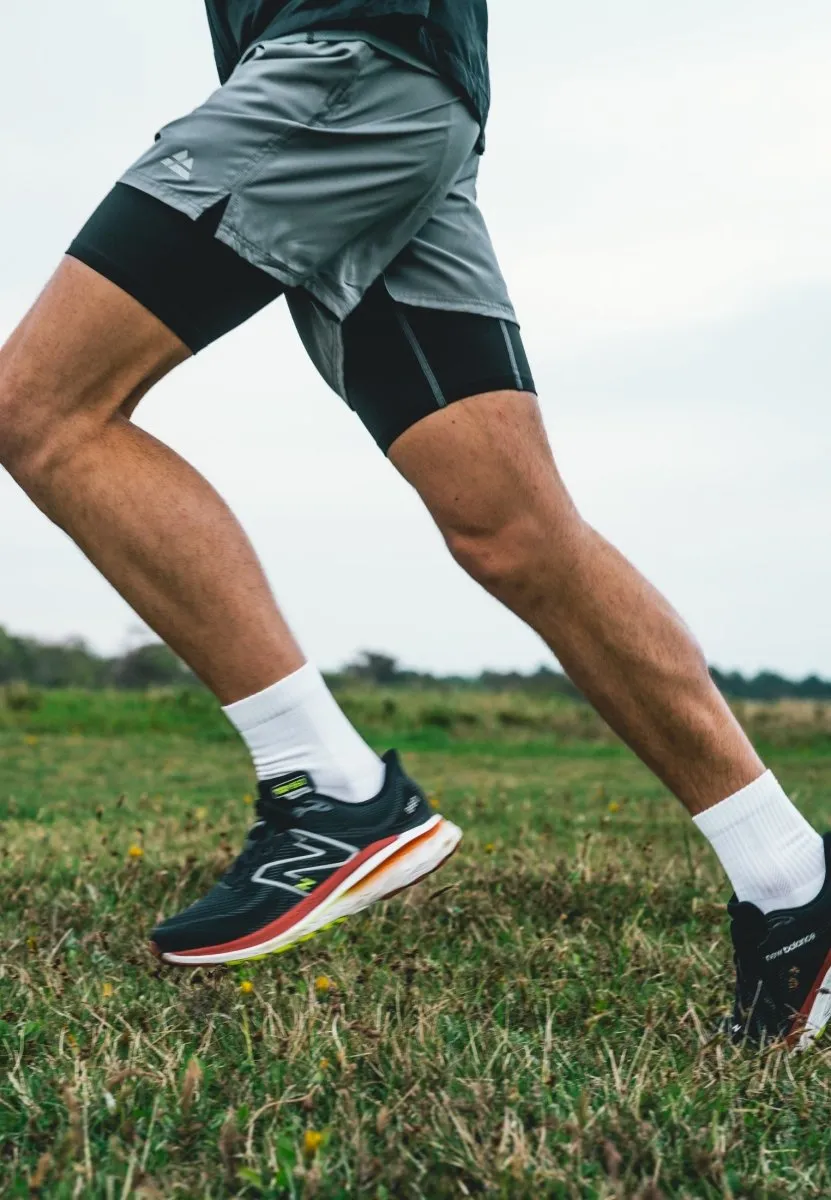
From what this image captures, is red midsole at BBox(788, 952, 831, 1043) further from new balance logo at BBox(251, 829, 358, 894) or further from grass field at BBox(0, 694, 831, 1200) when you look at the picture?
new balance logo at BBox(251, 829, 358, 894)

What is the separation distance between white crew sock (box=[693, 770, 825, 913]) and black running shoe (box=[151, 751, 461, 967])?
525 millimetres

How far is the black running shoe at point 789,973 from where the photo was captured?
2439 millimetres

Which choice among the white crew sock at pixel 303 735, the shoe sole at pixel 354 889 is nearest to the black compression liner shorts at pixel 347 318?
the white crew sock at pixel 303 735

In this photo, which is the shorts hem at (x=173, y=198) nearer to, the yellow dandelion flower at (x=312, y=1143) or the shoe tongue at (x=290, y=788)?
the shoe tongue at (x=290, y=788)

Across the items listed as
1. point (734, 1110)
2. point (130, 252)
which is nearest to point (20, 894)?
point (130, 252)

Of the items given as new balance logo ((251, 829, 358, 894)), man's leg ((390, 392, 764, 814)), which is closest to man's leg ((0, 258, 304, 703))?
new balance logo ((251, 829, 358, 894))

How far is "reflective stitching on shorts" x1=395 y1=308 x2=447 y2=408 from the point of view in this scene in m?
2.55

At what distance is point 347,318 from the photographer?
2.66 metres

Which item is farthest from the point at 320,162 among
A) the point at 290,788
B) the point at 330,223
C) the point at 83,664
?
the point at 83,664

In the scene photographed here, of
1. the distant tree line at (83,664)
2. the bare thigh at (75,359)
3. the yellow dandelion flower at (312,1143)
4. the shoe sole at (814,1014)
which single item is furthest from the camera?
the distant tree line at (83,664)

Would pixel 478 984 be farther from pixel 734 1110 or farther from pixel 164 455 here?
pixel 164 455

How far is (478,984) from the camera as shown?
2.83m

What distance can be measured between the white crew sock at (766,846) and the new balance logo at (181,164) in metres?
1.53

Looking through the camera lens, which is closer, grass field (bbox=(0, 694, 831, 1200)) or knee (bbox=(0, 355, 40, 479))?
grass field (bbox=(0, 694, 831, 1200))
